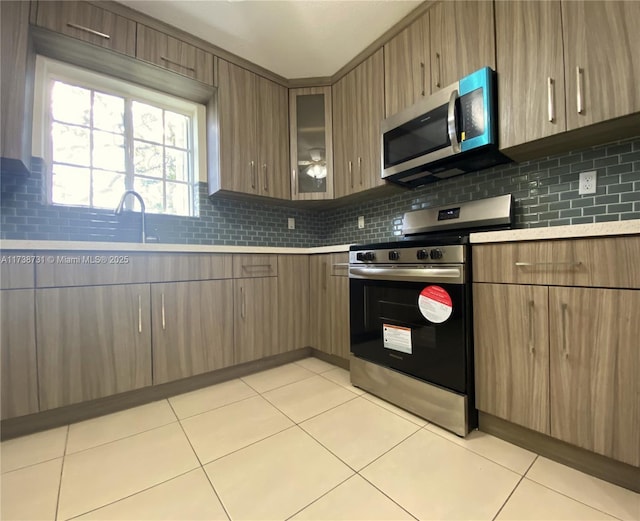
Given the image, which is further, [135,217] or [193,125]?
[193,125]

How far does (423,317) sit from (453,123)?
111 cm

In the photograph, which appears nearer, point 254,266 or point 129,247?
point 129,247

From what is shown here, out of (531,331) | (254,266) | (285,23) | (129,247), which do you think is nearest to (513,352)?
(531,331)

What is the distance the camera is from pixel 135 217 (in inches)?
81.4

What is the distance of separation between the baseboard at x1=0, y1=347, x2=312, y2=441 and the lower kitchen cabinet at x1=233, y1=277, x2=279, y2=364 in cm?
12

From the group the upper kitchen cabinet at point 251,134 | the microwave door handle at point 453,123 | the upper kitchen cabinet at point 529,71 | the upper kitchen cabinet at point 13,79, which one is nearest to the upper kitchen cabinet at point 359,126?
the upper kitchen cabinet at point 251,134

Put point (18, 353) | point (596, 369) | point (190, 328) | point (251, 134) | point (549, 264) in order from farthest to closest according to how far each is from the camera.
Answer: point (251, 134), point (190, 328), point (18, 353), point (549, 264), point (596, 369)

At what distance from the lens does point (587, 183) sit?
55.8 inches

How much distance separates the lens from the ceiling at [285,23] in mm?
1752

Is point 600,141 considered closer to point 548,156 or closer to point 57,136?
point 548,156

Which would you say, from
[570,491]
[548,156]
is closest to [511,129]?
[548,156]

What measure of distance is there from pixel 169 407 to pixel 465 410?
63.3 inches

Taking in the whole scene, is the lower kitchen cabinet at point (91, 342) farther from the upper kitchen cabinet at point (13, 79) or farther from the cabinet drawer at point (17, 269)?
the upper kitchen cabinet at point (13, 79)

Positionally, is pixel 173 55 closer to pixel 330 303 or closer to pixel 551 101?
pixel 330 303
